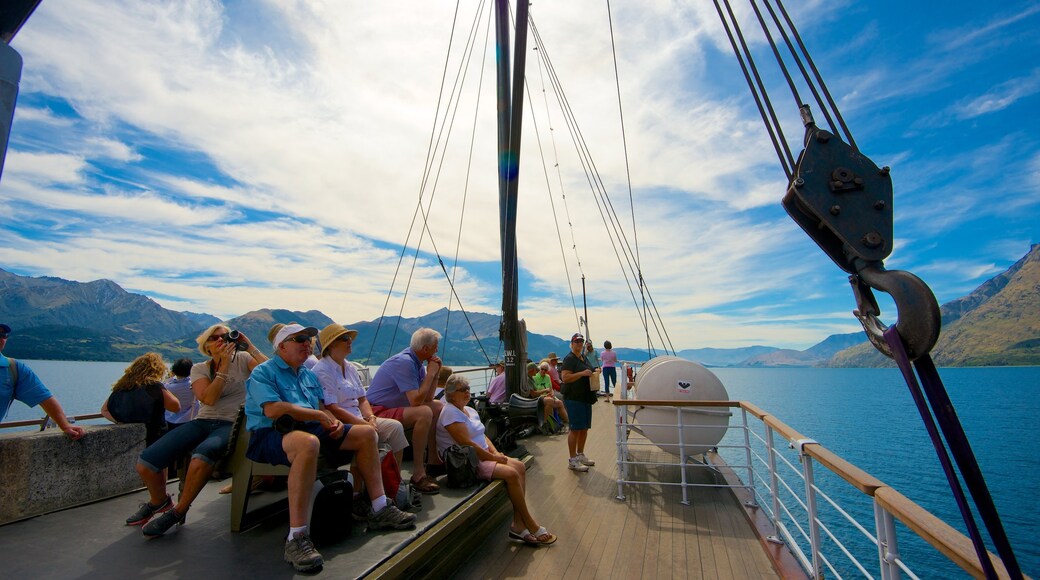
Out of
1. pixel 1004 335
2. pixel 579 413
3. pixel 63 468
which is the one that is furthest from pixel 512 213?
pixel 1004 335

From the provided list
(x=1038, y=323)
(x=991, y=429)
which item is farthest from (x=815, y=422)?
(x=1038, y=323)

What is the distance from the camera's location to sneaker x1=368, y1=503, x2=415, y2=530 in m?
3.18

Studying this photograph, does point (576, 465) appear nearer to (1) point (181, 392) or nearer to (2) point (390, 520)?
(2) point (390, 520)

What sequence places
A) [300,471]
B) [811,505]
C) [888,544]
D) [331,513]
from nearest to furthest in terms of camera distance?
1. [888,544]
2. [300,471]
3. [331,513]
4. [811,505]

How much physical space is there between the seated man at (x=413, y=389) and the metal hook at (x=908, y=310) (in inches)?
134

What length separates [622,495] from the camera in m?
5.18

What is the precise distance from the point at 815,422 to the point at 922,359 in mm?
45481

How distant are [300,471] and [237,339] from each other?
1.57m

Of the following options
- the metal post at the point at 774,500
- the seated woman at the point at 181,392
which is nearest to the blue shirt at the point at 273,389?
the seated woman at the point at 181,392

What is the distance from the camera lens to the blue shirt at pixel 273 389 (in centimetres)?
304

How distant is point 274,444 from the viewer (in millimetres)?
3037

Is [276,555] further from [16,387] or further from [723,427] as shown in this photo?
[723,427]

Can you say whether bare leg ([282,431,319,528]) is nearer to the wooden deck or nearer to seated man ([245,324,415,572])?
seated man ([245,324,415,572])

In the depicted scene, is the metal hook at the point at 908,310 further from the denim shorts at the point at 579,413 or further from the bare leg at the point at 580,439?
the bare leg at the point at 580,439
